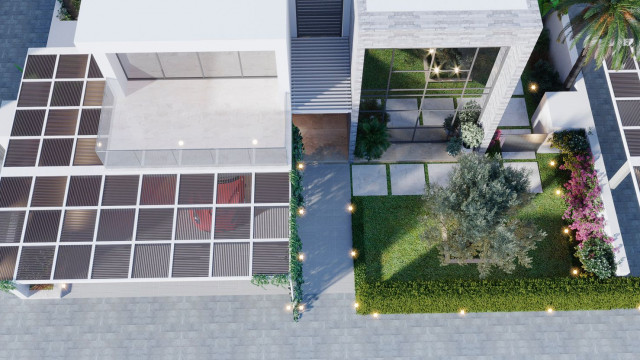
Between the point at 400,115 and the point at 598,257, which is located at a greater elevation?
the point at 400,115

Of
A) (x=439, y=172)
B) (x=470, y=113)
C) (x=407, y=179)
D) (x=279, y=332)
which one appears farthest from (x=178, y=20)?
(x=439, y=172)

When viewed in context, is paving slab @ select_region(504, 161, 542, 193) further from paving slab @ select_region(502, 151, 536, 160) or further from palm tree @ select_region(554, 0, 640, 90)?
palm tree @ select_region(554, 0, 640, 90)

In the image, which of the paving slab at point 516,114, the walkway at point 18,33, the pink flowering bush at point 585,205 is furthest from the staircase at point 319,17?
the walkway at point 18,33

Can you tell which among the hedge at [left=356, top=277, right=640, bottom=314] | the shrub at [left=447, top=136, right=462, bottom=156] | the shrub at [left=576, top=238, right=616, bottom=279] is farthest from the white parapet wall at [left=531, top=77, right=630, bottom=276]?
the shrub at [left=447, top=136, right=462, bottom=156]

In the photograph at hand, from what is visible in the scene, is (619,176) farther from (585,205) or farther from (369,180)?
(369,180)

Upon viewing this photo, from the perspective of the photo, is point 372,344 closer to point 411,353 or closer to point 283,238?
point 411,353
